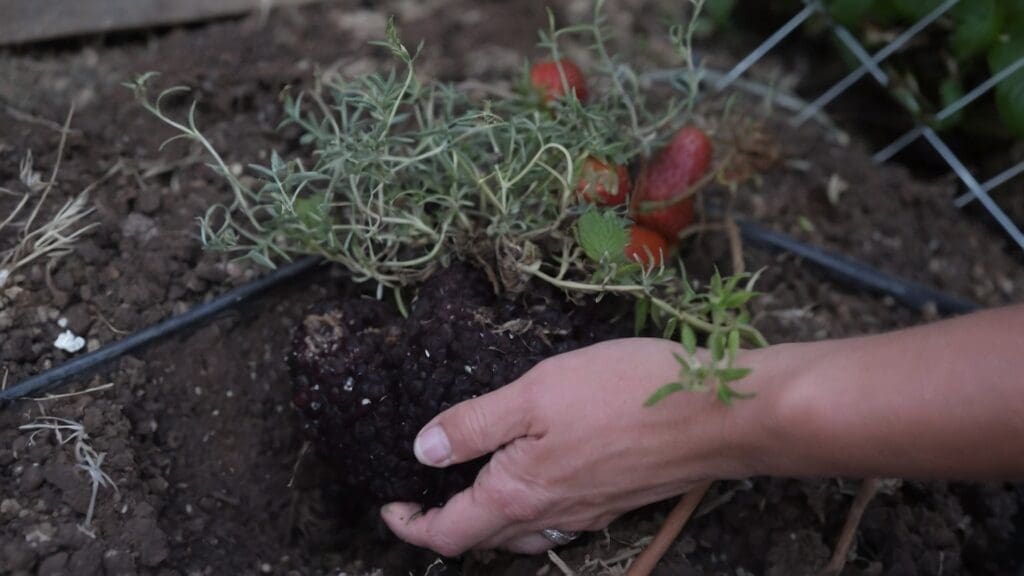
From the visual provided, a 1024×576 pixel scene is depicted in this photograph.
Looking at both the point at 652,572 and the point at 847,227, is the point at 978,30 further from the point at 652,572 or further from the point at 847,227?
the point at 652,572

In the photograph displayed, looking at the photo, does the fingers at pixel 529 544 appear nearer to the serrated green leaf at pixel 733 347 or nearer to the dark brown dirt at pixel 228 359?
the dark brown dirt at pixel 228 359

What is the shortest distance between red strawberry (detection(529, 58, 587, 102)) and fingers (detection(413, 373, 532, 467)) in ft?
1.69

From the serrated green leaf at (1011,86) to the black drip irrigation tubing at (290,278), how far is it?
1.01 ft

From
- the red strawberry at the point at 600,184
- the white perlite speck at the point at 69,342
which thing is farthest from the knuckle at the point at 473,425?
the white perlite speck at the point at 69,342

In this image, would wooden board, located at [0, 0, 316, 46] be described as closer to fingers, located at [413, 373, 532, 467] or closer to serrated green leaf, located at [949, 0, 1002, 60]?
fingers, located at [413, 373, 532, 467]

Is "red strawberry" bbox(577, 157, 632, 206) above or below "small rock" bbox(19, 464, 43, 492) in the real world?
above

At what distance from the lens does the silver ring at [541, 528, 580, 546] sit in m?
1.15

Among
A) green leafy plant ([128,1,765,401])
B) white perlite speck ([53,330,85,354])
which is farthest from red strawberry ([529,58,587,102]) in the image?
white perlite speck ([53,330,85,354])

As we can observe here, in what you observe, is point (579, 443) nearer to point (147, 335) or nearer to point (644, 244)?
point (644, 244)

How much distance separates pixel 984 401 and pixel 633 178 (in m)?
0.73

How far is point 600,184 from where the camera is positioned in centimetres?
127

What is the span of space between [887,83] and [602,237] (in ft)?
3.07

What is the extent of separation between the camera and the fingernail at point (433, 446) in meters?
1.10

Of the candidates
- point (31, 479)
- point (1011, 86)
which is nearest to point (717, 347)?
point (31, 479)
